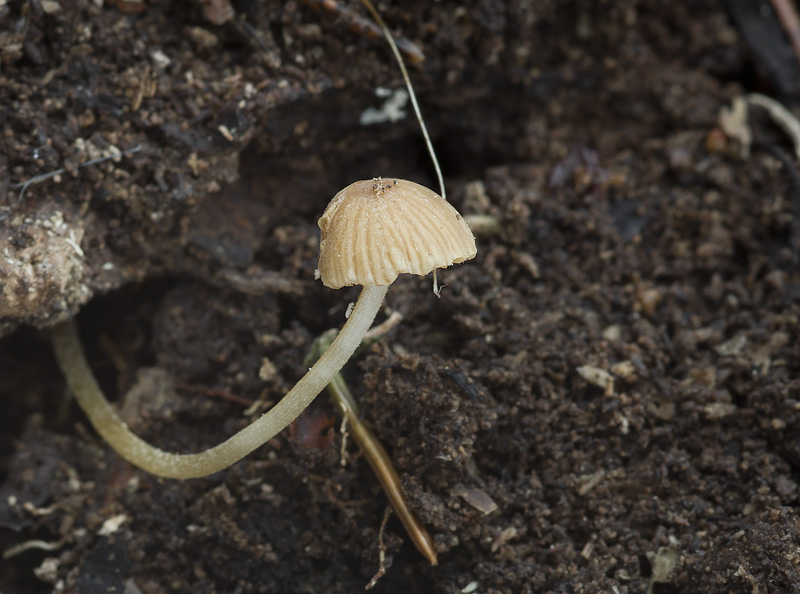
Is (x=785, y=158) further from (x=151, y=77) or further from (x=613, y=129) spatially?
(x=151, y=77)

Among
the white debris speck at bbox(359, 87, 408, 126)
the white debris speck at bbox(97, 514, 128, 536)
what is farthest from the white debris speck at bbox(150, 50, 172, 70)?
the white debris speck at bbox(97, 514, 128, 536)

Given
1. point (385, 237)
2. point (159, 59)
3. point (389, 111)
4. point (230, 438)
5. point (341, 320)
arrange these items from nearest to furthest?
point (385, 237) < point (230, 438) < point (159, 59) < point (341, 320) < point (389, 111)

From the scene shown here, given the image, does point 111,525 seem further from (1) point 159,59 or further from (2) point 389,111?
(2) point 389,111

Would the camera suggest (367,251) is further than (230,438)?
No

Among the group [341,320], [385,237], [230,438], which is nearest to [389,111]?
[341,320]

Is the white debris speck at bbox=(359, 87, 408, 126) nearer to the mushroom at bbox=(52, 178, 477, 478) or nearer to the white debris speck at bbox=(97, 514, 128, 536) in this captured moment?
the mushroom at bbox=(52, 178, 477, 478)

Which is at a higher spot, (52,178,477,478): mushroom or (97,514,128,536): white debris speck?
(52,178,477,478): mushroom

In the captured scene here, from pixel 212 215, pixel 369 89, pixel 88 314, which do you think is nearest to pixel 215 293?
pixel 212 215
